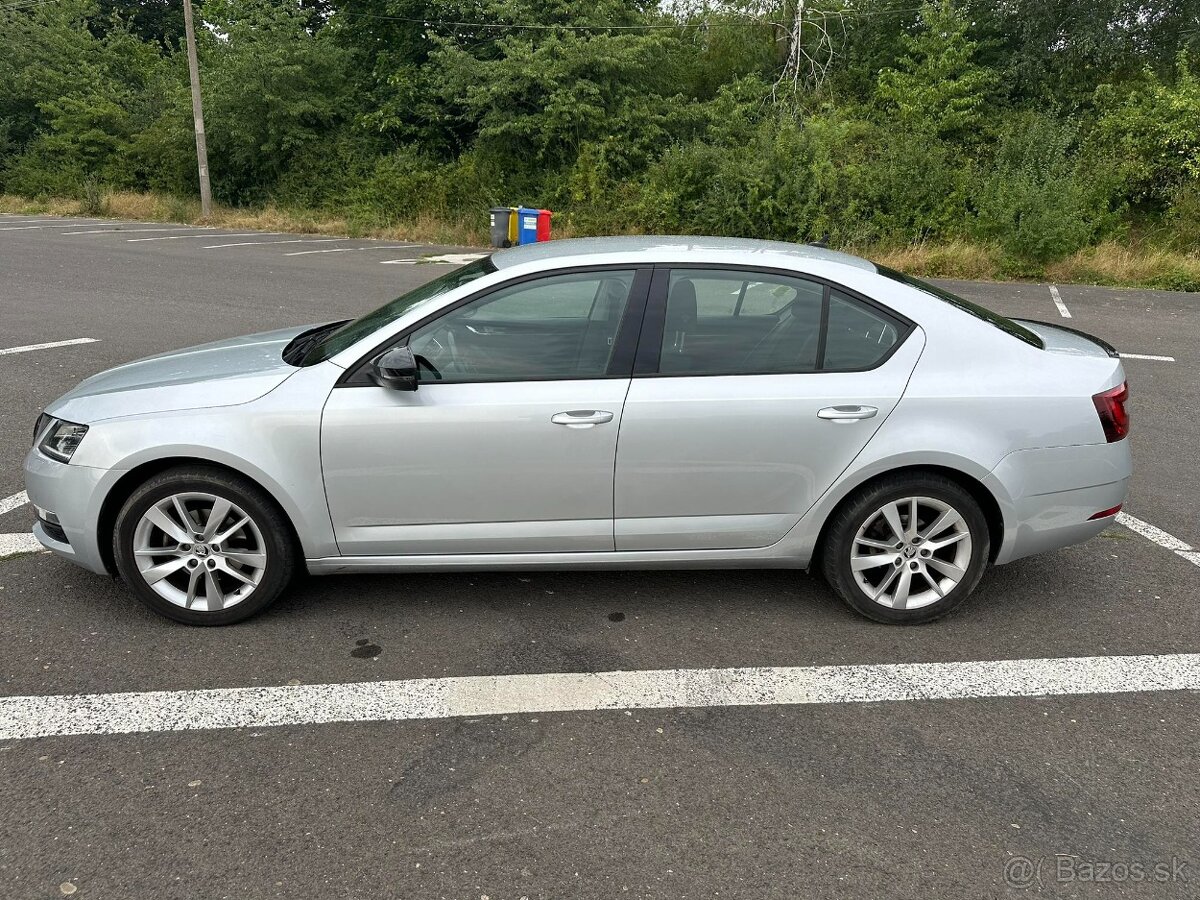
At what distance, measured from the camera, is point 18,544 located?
15.4 ft

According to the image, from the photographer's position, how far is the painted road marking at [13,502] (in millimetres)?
5137

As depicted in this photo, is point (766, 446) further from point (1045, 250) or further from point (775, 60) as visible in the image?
point (775, 60)

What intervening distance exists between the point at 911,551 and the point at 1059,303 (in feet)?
38.0

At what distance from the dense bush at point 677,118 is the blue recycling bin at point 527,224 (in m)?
2.72

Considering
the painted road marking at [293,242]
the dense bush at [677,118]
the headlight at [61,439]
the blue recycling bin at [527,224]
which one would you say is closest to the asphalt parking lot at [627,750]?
the headlight at [61,439]

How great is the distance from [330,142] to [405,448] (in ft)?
93.0

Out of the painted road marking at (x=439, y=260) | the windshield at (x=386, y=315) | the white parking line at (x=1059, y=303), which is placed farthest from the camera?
the painted road marking at (x=439, y=260)

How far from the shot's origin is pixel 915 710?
3.38m

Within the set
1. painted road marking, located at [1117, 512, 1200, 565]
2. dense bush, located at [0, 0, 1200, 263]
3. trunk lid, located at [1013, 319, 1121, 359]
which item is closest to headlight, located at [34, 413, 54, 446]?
trunk lid, located at [1013, 319, 1121, 359]

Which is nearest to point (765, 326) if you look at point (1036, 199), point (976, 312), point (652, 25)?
point (976, 312)

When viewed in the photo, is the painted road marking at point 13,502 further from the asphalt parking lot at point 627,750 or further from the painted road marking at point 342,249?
the painted road marking at point 342,249

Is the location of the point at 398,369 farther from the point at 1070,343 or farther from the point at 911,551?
the point at 1070,343

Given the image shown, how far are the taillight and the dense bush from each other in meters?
14.3

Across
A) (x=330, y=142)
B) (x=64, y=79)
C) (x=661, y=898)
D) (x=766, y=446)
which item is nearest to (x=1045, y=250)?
(x=766, y=446)
